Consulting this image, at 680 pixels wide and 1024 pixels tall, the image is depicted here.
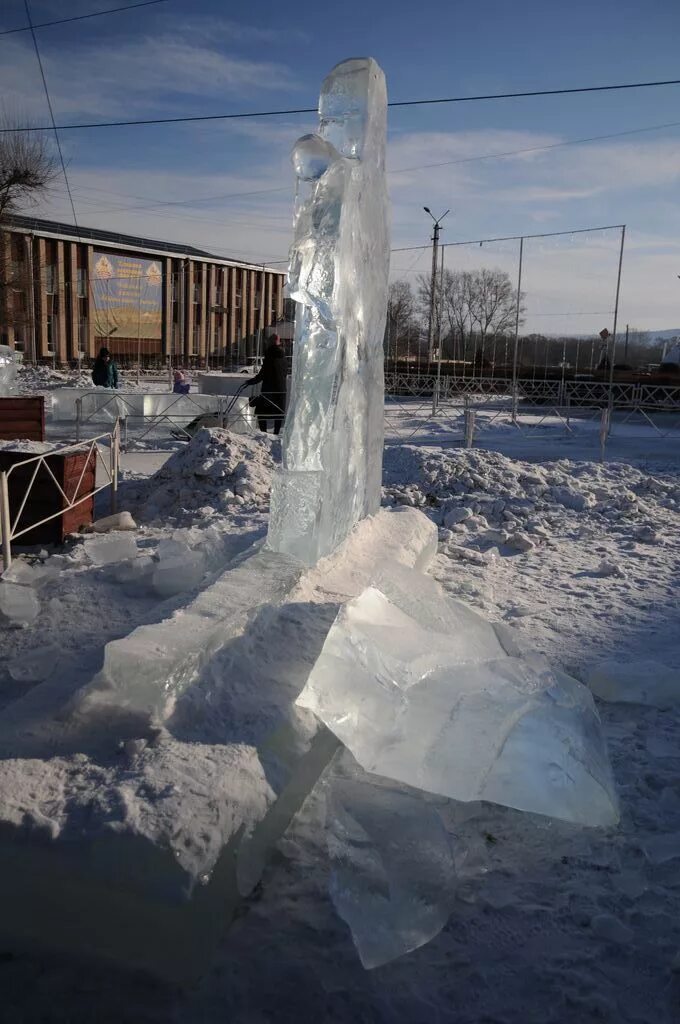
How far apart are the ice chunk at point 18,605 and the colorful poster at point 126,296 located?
98.5 ft

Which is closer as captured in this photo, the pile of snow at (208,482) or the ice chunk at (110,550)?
the ice chunk at (110,550)

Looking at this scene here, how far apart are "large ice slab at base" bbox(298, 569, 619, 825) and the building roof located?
25449mm

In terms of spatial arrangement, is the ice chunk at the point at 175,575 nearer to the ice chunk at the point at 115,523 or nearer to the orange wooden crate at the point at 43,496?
the orange wooden crate at the point at 43,496

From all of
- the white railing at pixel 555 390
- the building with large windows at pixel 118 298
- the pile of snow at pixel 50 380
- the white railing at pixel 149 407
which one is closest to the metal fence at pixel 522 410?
the white railing at pixel 555 390

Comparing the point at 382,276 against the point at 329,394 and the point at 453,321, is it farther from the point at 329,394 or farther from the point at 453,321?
the point at 453,321

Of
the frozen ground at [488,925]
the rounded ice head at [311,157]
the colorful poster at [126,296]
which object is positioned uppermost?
the colorful poster at [126,296]

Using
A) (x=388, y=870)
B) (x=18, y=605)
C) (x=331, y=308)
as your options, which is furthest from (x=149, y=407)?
(x=388, y=870)

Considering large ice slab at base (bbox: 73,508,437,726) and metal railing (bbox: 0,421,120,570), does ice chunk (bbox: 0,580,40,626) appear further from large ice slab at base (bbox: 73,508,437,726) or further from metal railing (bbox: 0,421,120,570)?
large ice slab at base (bbox: 73,508,437,726)

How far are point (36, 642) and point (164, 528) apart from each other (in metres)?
3.39

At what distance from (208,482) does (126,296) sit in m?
27.0

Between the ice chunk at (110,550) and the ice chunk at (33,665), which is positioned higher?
the ice chunk at (110,550)

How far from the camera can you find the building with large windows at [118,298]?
29.3 meters

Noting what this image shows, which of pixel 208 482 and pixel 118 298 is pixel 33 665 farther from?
pixel 118 298

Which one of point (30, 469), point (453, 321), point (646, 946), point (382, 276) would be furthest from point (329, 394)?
point (453, 321)
